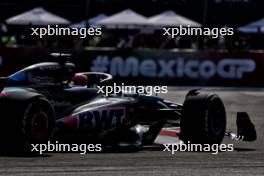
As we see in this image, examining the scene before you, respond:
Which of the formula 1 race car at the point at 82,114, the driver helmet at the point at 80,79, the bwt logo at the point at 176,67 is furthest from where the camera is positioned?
the bwt logo at the point at 176,67

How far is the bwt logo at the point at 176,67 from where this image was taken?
947 inches

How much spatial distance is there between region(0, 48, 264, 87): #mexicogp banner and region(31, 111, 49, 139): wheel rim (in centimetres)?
1482

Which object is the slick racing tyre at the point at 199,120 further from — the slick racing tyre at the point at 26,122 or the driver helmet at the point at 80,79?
the slick racing tyre at the point at 26,122

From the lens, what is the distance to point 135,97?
11.0 meters

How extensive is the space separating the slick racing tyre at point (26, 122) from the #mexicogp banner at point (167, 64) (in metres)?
14.8

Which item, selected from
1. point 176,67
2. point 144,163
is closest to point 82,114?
point 144,163

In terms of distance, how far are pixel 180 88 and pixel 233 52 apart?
201cm

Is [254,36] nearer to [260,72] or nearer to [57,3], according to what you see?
[57,3]

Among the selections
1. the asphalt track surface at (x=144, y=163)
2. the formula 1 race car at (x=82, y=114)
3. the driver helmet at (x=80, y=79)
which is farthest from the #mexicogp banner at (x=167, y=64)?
the asphalt track surface at (x=144, y=163)

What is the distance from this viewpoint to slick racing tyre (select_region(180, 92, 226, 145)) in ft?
32.8

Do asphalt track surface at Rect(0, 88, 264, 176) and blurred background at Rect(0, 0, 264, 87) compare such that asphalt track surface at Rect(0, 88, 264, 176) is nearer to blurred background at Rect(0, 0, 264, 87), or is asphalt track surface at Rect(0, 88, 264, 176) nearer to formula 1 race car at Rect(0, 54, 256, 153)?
formula 1 race car at Rect(0, 54, 256, 153)

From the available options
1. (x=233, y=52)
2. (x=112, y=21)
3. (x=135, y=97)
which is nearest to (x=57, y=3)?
(x=112, y=21)

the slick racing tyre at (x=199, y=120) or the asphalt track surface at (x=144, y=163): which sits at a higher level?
the slick racing tyre at (x=199, y=120)

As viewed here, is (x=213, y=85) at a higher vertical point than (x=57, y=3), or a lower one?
lower
